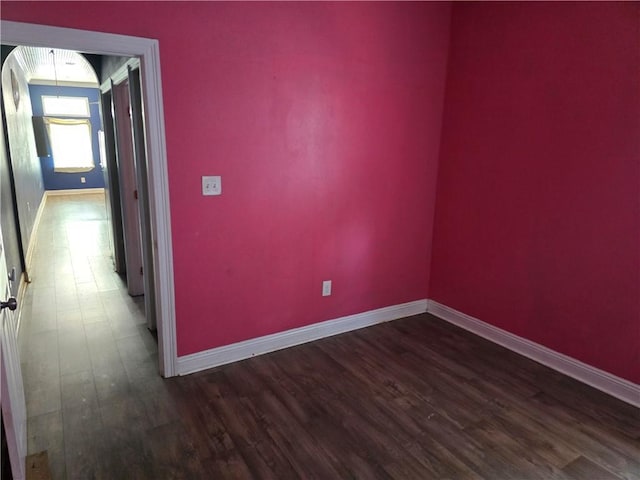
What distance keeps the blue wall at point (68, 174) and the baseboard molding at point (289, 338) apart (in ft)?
27.4

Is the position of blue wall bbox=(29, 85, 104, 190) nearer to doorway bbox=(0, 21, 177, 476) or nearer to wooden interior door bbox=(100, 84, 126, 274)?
wooden interior door bbox=(100, 84, 126, 274)

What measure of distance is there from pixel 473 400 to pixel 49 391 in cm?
246

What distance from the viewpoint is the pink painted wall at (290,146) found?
2309 mm

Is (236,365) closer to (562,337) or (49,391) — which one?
(49,391)

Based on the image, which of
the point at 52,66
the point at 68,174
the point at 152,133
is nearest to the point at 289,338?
the point at 152,133

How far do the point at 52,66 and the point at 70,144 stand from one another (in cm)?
298

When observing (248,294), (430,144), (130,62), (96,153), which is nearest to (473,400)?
(248,294)

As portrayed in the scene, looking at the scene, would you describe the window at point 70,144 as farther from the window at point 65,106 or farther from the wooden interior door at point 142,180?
the wooden interior door at point 142,180

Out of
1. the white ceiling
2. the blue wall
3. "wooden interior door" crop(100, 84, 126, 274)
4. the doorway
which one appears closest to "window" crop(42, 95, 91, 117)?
the blue wall

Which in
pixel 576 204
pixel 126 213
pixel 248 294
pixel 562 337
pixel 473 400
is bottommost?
pixel 473 400

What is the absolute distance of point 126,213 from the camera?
12.6 feet

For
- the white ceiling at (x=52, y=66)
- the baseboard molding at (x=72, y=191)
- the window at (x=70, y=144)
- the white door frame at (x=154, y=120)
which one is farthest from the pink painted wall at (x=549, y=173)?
the baseboard molding at (x=72, y=191)

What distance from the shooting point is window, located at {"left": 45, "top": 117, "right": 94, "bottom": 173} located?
9.69m

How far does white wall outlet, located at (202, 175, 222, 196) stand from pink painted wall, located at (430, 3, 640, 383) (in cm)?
188
